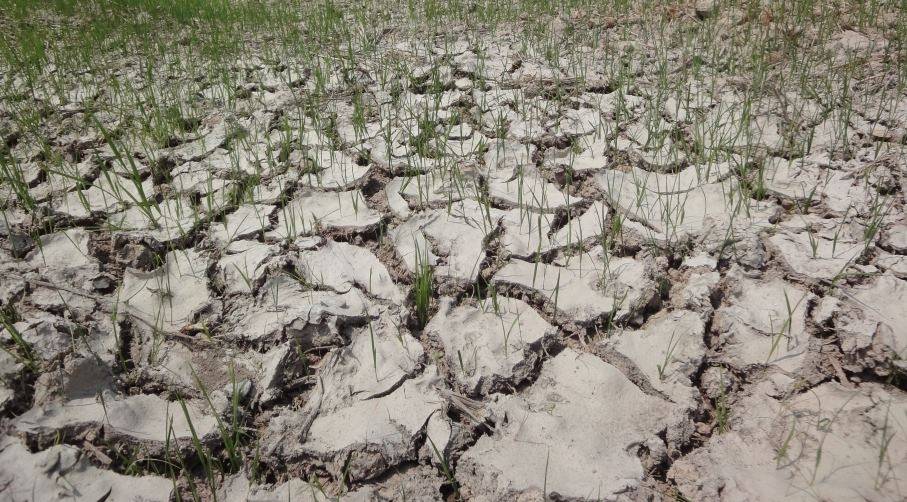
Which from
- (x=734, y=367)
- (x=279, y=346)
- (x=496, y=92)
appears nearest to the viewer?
(x=734, y=367)

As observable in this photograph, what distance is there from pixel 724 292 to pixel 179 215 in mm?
2025

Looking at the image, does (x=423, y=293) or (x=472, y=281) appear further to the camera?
(x=472, y=281)

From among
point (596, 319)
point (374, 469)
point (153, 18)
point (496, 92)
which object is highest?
point (153, 18)

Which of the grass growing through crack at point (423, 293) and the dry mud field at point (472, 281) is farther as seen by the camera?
the grass growing through crack at point (423, 293)

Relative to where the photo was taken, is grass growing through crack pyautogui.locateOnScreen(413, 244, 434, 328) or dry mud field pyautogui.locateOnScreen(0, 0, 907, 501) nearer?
dry mud field pyautogui.locateOnScreen(0, 0, 907, 501)

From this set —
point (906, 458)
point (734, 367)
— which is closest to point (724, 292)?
point (734, 367)

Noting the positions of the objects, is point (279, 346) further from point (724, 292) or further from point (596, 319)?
point (724, 292)

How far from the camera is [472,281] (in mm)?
1787

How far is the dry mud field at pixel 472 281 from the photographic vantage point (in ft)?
4.19

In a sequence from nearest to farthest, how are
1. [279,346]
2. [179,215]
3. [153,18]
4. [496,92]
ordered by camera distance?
[279,346], [179,215], [496,92], [153,18]

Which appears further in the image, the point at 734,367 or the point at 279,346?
the point at 279,346

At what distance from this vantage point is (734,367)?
Result: 1449 mm

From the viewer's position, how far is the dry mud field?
1277 millimetres

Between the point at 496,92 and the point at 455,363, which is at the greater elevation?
the point at 496,92
